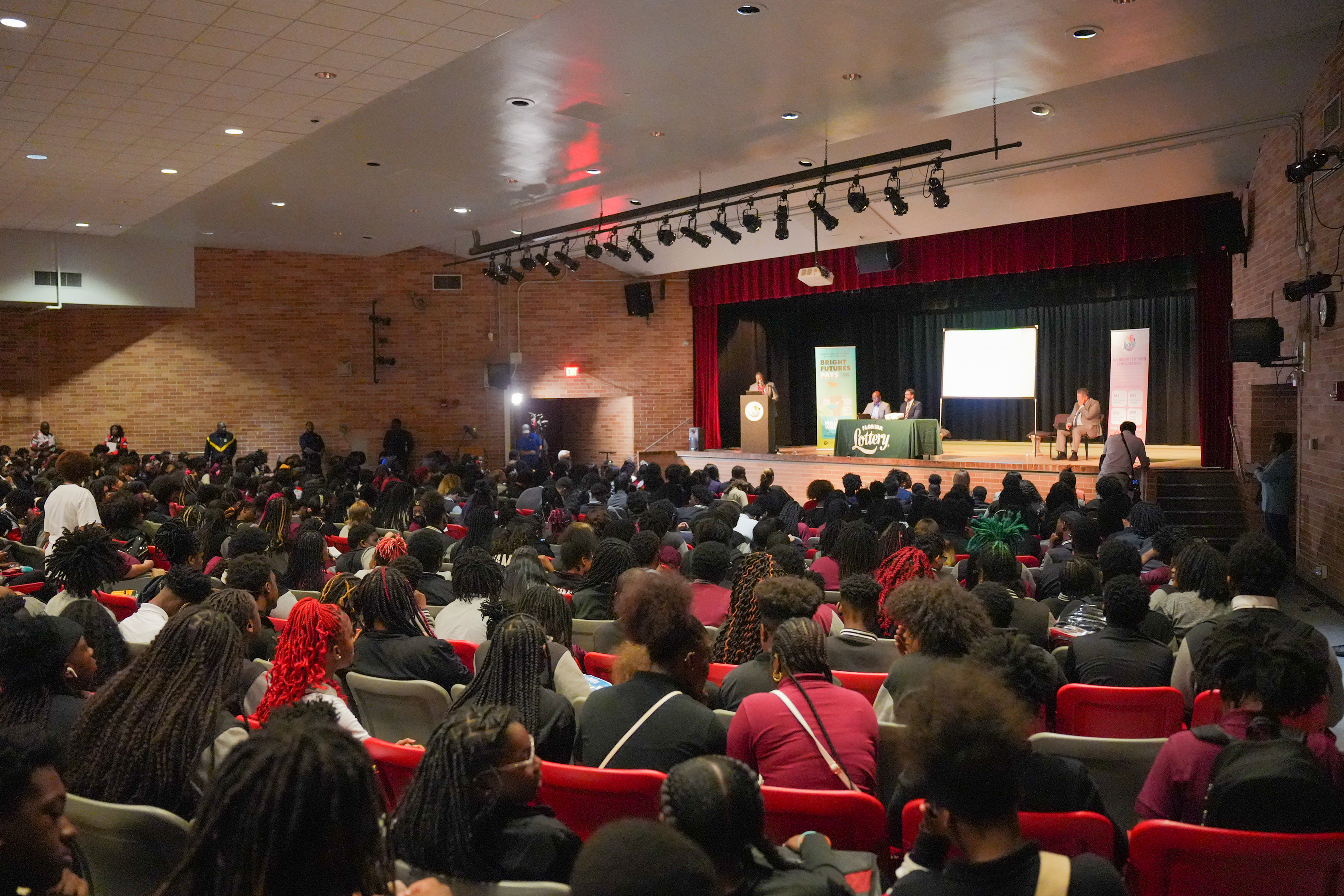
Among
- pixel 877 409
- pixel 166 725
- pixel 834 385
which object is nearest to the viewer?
pixel 166 725

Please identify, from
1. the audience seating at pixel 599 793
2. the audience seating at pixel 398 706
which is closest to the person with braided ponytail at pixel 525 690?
the audience seating at pixel 599 793

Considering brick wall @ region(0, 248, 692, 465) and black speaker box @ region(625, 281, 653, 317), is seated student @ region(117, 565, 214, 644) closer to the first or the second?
brick wall @ region(0, 248, 692, 465)

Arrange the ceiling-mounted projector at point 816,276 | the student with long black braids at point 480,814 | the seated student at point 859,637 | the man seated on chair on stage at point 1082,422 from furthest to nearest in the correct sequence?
1. the man seated on chair on stage at point 1082,422
2. the ceiling-mounted projector at point 816,276
3. the seated student at point 859,637
4. the student with long black braids at point 480,814

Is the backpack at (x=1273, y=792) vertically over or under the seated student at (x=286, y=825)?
under

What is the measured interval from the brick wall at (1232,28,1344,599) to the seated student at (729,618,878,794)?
6.79 m

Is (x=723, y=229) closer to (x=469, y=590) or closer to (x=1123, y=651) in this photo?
(x=469, y=590)

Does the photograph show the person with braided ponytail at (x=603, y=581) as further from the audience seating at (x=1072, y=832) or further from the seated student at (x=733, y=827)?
the seated student at (x=733, y=827)

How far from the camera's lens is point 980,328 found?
18.3 meters

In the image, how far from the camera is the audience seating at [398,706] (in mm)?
3428

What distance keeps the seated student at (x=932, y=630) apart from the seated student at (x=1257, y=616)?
2.23ft

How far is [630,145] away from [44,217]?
7.98m

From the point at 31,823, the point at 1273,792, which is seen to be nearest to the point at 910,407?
the point at 1273,792

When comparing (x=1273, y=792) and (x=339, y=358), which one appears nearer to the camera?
(x=1273, y=792)

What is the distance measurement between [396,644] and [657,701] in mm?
1288
